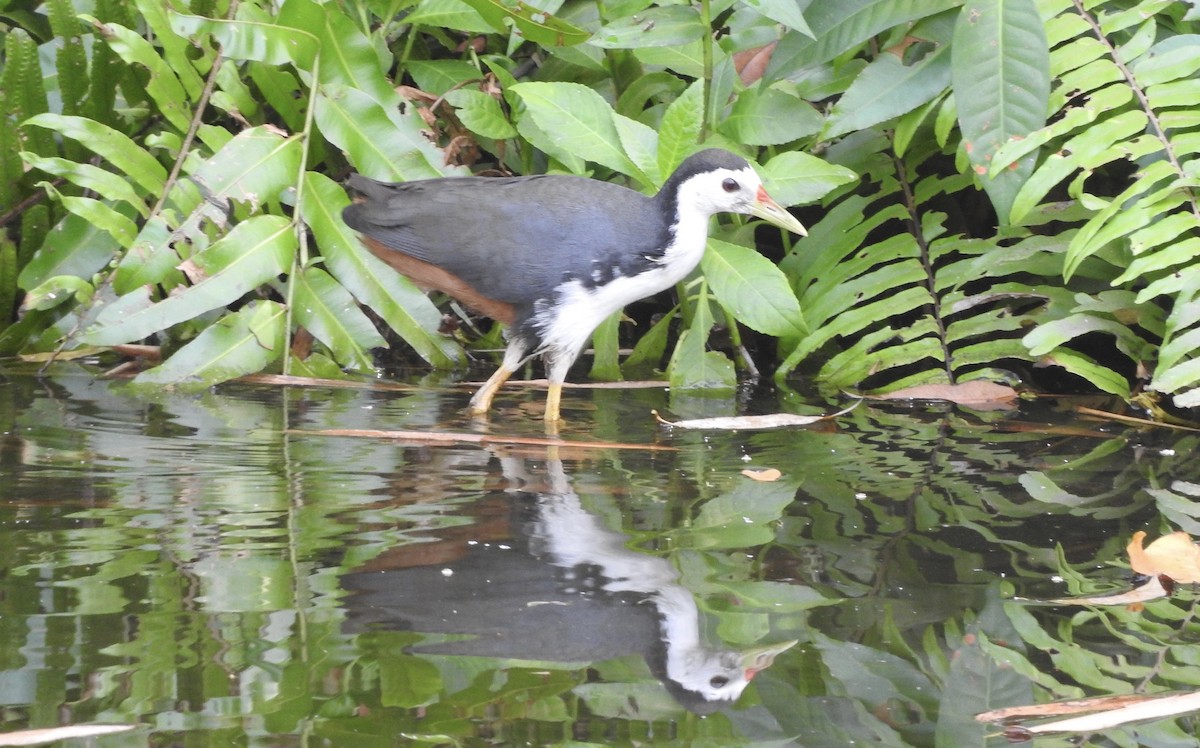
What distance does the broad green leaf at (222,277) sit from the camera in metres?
4.58

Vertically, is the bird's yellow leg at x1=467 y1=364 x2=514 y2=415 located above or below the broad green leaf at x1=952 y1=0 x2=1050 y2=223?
below

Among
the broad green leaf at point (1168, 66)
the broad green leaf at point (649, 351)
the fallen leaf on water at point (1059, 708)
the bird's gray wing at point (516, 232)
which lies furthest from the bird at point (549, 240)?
the fallen leaf on water at point (1059, 708)

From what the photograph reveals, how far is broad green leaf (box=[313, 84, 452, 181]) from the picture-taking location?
16.3ft

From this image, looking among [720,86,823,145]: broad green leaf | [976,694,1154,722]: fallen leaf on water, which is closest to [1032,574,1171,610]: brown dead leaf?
Result: [976,694,1154,722]: fallen leaf on water

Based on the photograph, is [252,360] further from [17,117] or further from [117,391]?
[17,117]

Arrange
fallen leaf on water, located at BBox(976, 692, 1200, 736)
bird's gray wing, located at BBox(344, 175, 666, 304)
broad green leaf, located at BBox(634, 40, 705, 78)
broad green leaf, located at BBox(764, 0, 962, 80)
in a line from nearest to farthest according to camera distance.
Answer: fallen leaf on water, located at BBox(976, 692, 1200, 736) → bird's gray wing, located at BBox(344, 175, 666, 304) → broad green leaf, located at BBox(764, 0, 962, 80) → broad green leaf, located at BBox(634, 40, 705, 78)

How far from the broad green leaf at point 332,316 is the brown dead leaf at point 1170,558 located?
9.43 ft

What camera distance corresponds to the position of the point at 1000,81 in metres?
4.46

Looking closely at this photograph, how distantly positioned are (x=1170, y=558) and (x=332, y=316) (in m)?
3.06

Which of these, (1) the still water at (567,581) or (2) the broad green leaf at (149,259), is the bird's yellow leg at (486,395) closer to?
(1) the still water at (567,581)

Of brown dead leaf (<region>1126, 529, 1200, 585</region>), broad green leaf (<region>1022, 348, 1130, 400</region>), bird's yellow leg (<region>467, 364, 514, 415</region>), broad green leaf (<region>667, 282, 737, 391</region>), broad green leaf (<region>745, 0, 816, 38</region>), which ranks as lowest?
brown dead leaf (<region>1126, 529, 1200, 585</region>)

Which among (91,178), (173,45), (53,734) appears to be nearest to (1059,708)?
(53,734)

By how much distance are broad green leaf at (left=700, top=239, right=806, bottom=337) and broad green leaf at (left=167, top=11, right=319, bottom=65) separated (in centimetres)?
166

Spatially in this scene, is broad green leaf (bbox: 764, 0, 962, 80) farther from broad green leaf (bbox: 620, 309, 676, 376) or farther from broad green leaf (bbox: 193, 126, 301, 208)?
broad green leaf (bbox: 193, 126, 301, 208)
